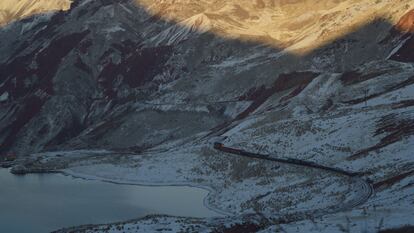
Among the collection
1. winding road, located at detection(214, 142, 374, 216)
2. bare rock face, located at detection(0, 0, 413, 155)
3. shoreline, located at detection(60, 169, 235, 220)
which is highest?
bare rock face, located at detection(0, 0, 413, 155)

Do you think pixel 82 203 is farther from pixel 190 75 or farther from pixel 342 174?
pixel 190 75

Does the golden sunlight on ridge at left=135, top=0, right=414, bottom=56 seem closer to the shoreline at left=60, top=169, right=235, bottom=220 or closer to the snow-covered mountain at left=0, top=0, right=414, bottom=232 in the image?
the snow-covered mountain at left=0, top=0, right=414, bottom=232

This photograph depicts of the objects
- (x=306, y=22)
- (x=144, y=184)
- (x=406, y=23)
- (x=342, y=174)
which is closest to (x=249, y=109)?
(x=406, y=23)

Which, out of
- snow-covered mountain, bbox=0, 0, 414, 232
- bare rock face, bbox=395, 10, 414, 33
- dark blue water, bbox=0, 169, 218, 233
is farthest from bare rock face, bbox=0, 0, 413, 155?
dark blue water, bbox=0, 169, 218, 233

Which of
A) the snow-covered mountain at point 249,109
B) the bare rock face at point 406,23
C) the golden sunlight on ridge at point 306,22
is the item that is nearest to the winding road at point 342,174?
the snow-covered mountain at point 249,109

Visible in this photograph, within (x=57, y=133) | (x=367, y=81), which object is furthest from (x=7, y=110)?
(x=367, y=81)
